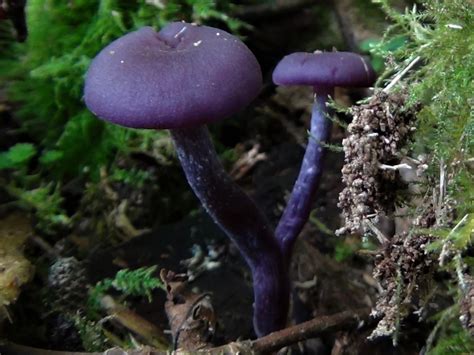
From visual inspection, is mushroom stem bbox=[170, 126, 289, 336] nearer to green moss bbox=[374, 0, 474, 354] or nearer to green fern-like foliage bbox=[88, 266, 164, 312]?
green fern-like foliage bbox=[88, 266, 164, 312]

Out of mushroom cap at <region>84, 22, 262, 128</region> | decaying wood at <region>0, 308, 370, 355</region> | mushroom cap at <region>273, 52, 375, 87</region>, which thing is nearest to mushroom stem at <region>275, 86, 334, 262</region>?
mushroom cap at <region>273, 52, 375, 87</region>

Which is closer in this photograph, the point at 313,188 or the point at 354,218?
the point at 354,218

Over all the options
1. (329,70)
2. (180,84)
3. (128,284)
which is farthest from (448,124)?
(128,284)

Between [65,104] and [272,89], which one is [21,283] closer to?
[65,104]

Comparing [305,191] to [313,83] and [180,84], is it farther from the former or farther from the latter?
[180,84]

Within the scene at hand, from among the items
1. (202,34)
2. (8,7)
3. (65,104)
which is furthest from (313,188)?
(8,7)

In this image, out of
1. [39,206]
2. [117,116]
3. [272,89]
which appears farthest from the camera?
[272,89]
